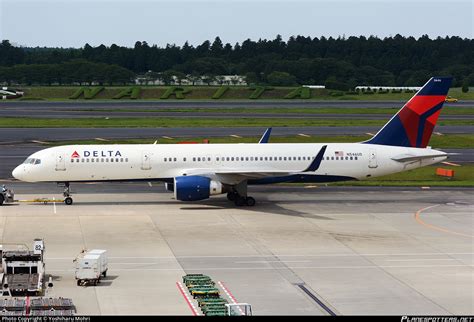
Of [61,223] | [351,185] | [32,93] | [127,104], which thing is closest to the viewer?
[61,223]

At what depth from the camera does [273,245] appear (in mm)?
45000

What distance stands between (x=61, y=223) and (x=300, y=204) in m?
16.0

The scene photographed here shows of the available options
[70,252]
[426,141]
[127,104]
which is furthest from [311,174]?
[127,104]

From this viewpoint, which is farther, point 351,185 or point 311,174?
point 351,185

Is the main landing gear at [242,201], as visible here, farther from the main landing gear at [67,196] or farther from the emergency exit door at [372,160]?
the main landing gear at [67,196]

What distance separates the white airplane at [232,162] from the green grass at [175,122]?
169 feet

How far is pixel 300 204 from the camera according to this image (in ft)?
192

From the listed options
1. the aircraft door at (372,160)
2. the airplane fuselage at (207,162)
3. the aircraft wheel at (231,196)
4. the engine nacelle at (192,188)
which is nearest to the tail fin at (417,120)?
the airplane fuselage at (207,162)

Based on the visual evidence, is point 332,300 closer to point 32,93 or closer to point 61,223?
point 61,223

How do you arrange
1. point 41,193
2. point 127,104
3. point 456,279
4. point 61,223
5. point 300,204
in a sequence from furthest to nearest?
point 127,104 < point 41,193 < point 300,204 < point 61,223 < point 456,279

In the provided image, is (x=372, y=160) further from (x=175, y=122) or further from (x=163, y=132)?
(x=175, y=122)

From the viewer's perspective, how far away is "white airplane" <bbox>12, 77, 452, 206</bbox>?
2263 inches

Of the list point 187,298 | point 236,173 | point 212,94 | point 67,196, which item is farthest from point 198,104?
point 187,298

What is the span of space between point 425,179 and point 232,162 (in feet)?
64.5
